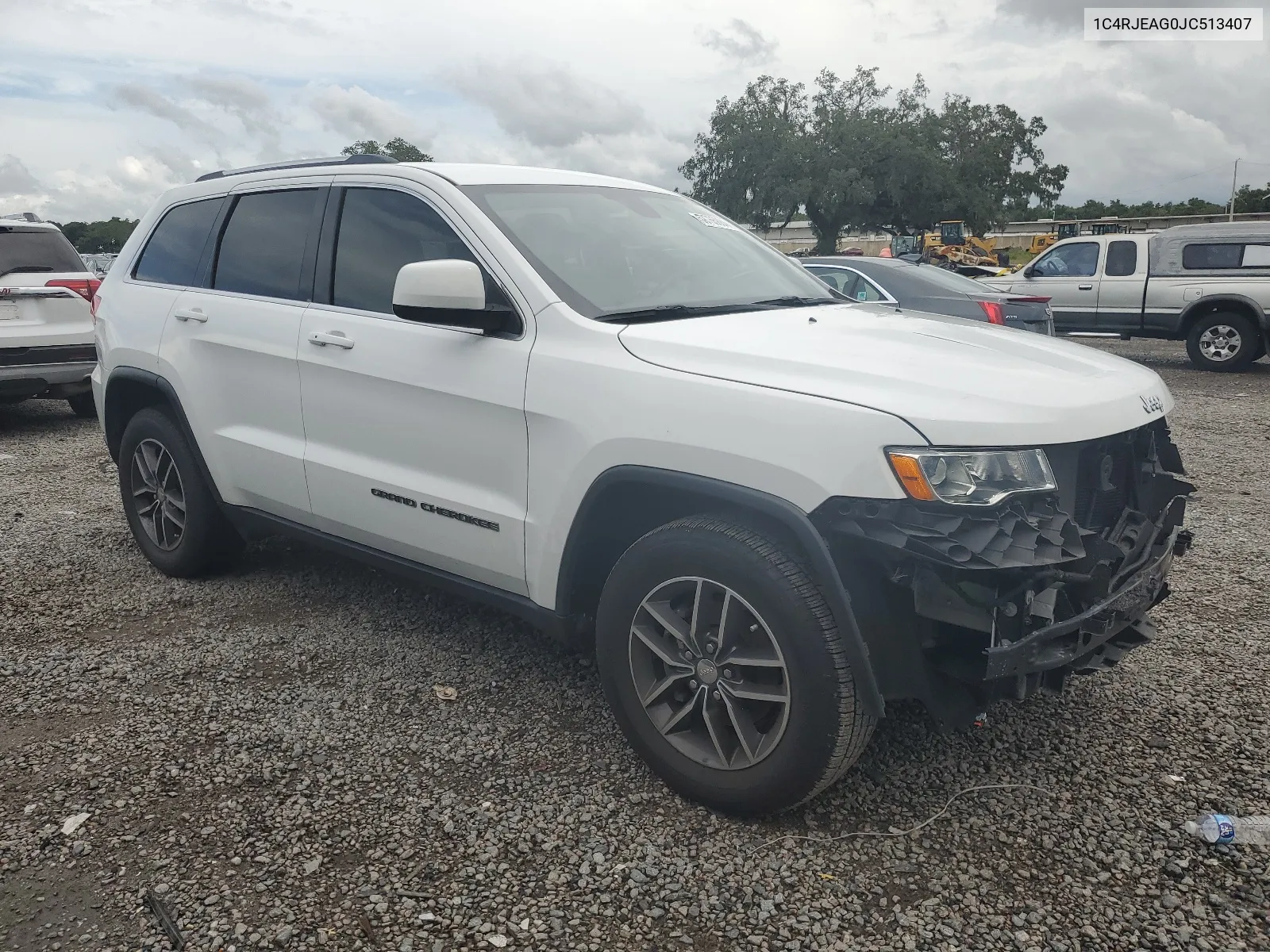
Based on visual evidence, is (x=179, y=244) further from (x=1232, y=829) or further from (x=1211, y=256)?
(x=1211, y=256)

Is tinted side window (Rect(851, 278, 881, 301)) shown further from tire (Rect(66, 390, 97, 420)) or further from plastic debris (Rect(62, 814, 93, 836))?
plastic debris (Rect(62, 814, 93, 836))

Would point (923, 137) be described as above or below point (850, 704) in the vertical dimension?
above

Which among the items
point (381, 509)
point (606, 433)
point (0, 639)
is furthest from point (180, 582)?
point (606, 433)

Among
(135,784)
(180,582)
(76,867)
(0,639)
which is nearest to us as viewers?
(76,867)

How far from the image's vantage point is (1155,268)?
43.5ft

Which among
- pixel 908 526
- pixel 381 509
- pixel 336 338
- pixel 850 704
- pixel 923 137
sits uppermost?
pixel 923 137

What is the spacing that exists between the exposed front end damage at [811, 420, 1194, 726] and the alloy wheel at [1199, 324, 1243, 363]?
11967 mm

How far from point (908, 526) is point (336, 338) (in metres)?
2.30

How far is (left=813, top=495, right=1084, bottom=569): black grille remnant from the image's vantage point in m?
2.32

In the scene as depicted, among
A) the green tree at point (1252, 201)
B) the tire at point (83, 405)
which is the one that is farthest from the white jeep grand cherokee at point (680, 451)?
the green tree at point (1252, 201)

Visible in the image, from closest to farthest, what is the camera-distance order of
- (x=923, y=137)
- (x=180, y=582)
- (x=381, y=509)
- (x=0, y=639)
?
(x=381, y=509) → (x=0, y=639) → (x=180, y=582) → (x=923, y=137)

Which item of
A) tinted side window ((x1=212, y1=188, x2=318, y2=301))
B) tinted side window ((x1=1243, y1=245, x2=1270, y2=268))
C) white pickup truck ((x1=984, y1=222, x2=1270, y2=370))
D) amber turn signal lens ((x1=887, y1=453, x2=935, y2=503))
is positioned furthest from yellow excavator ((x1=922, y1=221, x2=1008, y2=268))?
amber turn signal lens ((x1=887, y1=453, x2=935, y2=503))

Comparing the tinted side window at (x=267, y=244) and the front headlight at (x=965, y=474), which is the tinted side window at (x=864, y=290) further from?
the front headlight at (x=965, y=474)

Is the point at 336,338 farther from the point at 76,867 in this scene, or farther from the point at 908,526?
the point at 908,526
